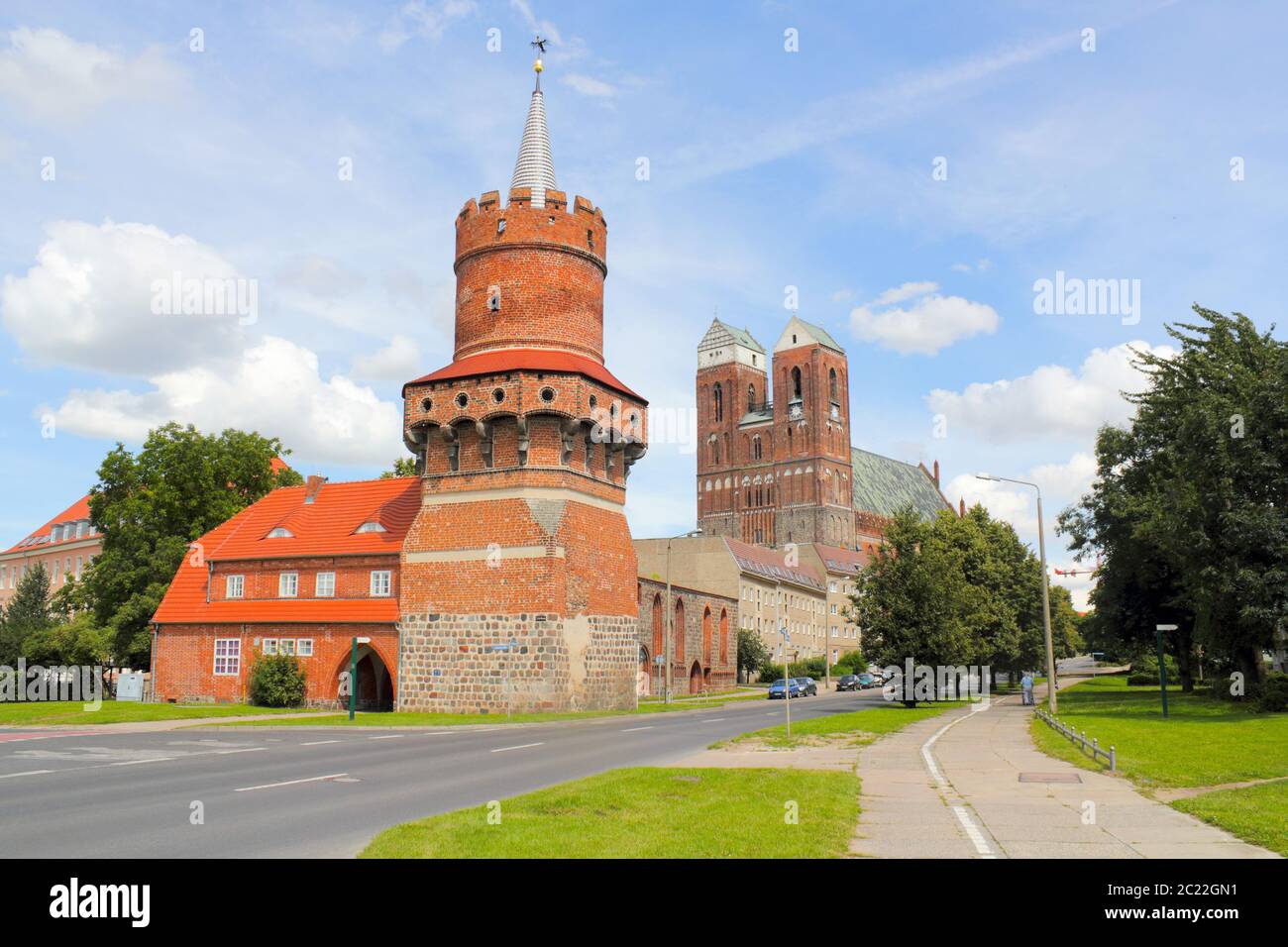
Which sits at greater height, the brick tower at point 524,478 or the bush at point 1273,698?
the brick tower at point 524,478

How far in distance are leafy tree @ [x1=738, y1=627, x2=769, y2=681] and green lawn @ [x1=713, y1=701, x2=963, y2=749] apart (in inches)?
1565

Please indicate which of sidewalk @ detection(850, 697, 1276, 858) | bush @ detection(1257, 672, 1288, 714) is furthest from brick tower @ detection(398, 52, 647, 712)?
bush @ detection(1257, 672, 1288, 714)

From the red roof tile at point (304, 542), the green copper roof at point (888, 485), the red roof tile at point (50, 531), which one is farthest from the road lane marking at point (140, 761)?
the green copper roof at point (888, 485)

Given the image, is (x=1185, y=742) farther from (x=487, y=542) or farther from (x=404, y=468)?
(x=404, y=468)

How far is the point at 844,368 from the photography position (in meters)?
148

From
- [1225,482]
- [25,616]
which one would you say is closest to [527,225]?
[1225,482]

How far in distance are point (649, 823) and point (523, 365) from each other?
30033 mm

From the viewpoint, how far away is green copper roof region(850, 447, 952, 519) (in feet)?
504

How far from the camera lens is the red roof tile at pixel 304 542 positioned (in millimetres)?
43469

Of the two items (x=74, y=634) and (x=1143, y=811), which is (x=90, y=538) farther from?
(x=1143, y=811)

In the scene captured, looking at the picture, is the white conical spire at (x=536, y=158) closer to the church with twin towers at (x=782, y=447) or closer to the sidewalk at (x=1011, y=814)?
the sidewalk at (x=1011, y=814)

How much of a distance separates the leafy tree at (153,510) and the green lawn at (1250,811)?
51200 mm

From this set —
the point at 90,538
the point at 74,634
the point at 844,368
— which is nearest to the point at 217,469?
the point at 74,634

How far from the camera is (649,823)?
11289 mm
